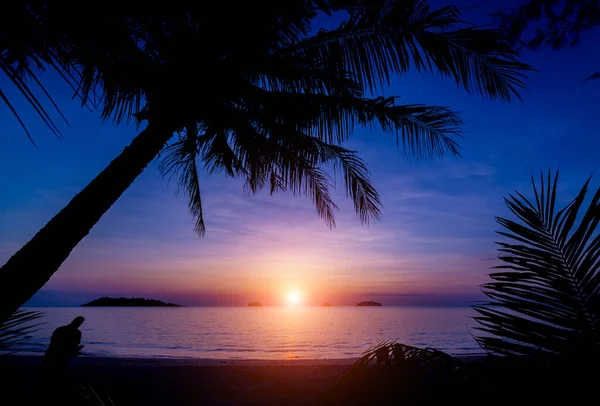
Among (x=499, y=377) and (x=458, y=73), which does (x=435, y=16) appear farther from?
(x=499, y=377)

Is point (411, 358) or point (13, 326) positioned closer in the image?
point (13, 326)

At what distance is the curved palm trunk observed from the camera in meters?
2.39

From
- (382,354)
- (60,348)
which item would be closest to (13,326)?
(382,354)

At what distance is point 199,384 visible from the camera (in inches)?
295

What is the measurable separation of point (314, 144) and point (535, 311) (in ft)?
14.0

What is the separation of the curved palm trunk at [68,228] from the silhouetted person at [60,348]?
220 inches

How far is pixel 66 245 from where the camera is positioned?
8.85 ft

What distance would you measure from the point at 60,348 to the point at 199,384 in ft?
9.83

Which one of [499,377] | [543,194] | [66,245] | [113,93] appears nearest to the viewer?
[499,377]

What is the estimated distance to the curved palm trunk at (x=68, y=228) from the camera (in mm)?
2393

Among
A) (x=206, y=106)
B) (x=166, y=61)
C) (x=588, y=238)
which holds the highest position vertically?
(x=166, y=61)

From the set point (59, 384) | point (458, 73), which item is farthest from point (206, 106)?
point (59, 384)

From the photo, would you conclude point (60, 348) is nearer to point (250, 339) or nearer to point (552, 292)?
point (552, 292)

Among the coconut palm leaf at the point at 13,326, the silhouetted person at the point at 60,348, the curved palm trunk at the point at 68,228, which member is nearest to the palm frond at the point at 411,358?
the coconut palm leaf at the point at 13,326
